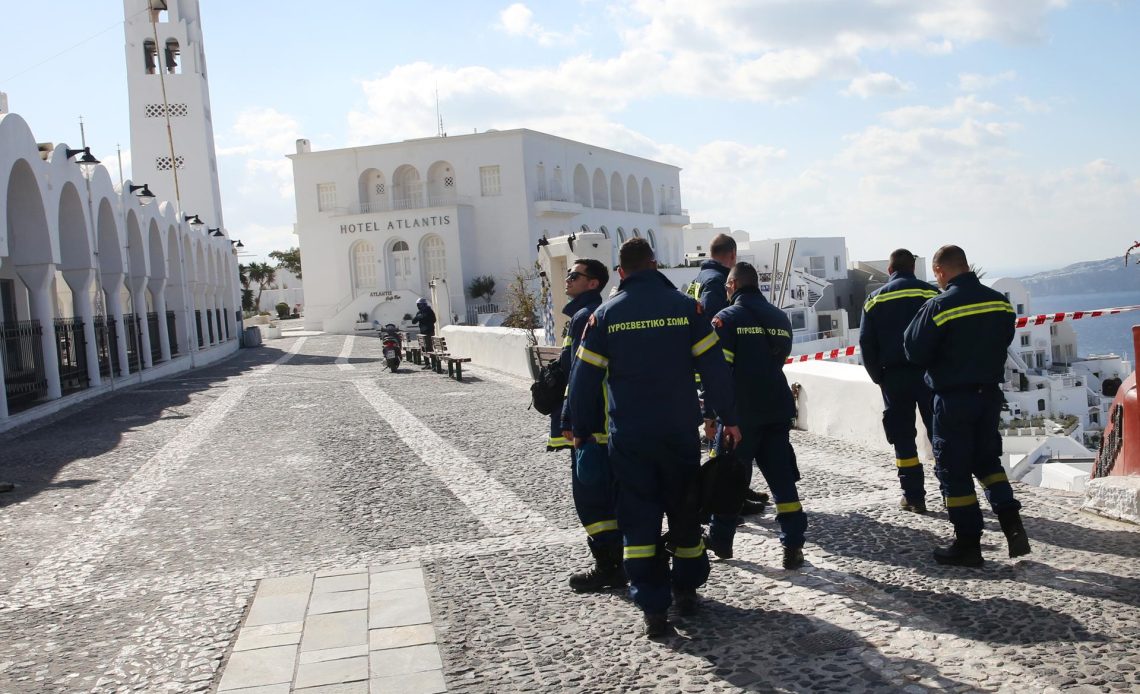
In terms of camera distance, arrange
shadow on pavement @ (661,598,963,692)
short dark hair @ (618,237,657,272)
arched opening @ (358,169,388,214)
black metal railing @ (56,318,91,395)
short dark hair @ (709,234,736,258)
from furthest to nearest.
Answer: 1. arched opening @ (358,169,388,214)
2. black metal railing @ (56,318,91,395)
3. short dark hair @ (709,234,736,258)
4. short dark hair @ (618,237,657,272)
5. shadow on pavement @ (661,598,963,692)

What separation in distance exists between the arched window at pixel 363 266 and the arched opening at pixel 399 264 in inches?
44.1

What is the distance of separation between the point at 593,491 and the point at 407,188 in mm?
55413

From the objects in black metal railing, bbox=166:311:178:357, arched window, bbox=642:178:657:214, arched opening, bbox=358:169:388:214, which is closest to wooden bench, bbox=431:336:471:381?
black metal railing, bbox=166:311:178:357

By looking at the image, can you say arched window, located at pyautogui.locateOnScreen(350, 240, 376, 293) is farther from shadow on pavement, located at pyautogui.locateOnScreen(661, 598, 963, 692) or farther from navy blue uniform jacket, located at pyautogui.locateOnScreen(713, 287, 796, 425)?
shadow on pavement, located at pyautogui.locateOnScreen(661, 598, 963, 692)

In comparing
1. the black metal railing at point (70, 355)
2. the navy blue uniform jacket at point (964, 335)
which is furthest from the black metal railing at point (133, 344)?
the navy blue uniform jacket at point (964, 335)

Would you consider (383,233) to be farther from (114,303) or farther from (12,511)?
(12,511)

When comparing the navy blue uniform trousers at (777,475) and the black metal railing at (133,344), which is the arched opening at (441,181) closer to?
the black metal railing at (133,344)

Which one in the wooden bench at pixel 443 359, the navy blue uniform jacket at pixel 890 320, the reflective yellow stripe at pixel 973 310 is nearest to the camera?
the reflective yellow stripe at pixel 973 310

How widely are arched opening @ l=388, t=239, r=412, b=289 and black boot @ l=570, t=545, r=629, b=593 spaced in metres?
51.6

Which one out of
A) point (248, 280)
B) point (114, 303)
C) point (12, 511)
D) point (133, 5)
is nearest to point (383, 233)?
point (133, 5)

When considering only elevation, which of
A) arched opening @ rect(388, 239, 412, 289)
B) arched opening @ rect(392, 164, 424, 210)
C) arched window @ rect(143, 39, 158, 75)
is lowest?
arched opening @ rect(388, 239, 412, 289)

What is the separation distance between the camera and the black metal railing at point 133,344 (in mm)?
23623

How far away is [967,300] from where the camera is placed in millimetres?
5199

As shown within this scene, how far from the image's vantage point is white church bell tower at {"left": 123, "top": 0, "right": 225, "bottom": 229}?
145 ft
